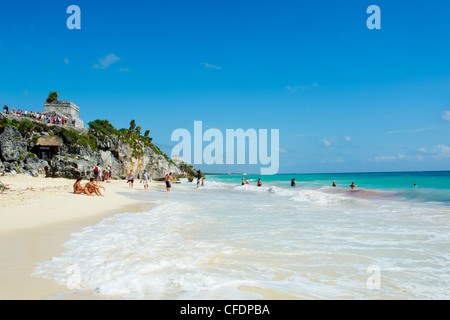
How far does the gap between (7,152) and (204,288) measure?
31163 millimetres

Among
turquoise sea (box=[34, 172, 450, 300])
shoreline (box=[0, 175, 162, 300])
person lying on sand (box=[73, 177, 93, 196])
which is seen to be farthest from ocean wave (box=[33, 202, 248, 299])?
person lying on sand (box=[73, 177, 93, 196])

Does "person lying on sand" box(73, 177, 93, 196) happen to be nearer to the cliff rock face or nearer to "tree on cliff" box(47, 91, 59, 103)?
the cliff rock face

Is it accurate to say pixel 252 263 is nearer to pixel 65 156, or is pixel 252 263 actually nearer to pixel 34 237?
pixel 34 237

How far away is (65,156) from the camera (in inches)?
1130

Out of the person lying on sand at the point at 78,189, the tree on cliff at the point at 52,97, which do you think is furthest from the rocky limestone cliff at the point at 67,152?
the person lying on sand at the point at 78,189

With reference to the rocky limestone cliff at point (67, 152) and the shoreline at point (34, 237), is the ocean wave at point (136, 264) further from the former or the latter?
the rocky limestone cliff at point (67, 152)

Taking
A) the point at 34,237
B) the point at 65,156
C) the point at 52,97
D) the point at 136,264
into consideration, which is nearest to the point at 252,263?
the point at 136,264

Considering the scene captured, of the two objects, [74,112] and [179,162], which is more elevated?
[74,112]

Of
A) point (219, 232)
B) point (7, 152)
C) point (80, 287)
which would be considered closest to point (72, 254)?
point (80, 287)

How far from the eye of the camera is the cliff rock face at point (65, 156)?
2673cm

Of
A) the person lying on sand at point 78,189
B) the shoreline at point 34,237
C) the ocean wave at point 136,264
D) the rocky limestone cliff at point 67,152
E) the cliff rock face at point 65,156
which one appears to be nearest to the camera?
the shoreline at point 34,237
